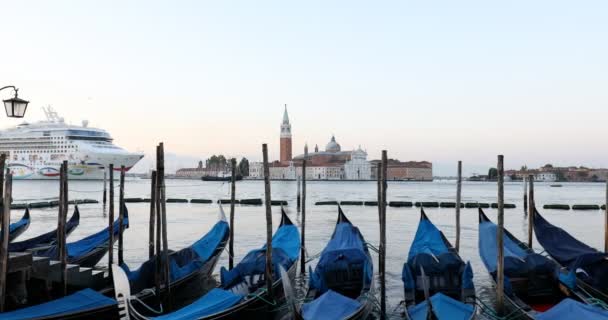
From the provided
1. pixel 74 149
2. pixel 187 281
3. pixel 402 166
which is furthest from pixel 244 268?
pixel 402 166

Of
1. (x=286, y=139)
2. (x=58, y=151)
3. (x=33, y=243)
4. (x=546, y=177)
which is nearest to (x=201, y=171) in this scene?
(x=286, y=139)

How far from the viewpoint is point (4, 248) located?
4.90 metres

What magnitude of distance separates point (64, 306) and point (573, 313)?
5.08m

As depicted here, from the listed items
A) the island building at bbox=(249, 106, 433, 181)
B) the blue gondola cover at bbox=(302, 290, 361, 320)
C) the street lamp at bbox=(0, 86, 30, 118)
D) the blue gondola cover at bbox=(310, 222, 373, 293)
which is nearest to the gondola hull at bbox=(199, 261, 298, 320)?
the blue gondola cover at bbox=(310, 222, 373, 293)

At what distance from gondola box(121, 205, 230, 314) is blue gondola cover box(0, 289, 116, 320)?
43cm

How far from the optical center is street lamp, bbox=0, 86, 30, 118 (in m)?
4.83

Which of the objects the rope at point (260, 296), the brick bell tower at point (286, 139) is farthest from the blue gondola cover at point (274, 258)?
the brick bell tower at point (286, 139)

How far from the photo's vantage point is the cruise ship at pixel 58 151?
169ft

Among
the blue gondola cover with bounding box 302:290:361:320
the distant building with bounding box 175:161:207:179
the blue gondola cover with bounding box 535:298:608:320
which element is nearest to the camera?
the blue gondola cover with bounding box 535:298:608:320

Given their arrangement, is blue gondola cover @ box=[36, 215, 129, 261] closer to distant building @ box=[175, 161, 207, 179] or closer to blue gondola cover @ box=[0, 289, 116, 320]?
blue gondola cover @ box=[0, 289, 116, 320]

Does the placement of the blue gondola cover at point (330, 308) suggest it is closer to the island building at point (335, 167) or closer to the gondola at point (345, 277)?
the gondola at point (345, 277)

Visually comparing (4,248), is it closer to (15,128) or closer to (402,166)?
(15,128)

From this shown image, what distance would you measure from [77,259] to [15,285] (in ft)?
9.30

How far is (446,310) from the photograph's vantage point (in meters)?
5.12
